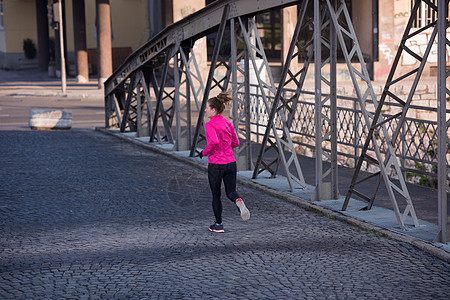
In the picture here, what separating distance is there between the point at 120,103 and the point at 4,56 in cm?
3118

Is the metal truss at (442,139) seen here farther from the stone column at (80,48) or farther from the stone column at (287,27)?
the stone column at (80,48)

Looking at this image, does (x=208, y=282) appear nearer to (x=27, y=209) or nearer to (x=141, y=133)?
(x=27, y=209)

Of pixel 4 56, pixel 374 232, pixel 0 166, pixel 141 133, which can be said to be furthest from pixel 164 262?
pixel 4 56

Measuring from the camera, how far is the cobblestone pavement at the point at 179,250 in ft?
19.2

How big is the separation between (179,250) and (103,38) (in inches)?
1120

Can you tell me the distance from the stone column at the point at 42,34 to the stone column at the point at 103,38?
34.9 feet

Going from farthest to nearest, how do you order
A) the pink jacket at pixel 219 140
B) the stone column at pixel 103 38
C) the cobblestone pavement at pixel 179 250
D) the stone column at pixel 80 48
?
the stone column at pixel 80 48, the stone column at pixel 103 38, the pink jacket at pixel 219 140, the cobblestone pavement at pixel 179 250

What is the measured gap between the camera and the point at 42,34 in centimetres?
4434

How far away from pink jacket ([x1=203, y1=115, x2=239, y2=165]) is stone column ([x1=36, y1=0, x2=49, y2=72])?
38.3 meters

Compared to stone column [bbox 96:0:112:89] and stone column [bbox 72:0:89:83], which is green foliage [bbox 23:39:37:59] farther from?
stone column [bbox 96:0:112:89]

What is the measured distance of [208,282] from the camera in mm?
5992

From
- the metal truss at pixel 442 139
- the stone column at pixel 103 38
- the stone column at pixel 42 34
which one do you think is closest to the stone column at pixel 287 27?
the stone column at pixel 103 38

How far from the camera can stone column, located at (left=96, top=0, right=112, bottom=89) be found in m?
34.3

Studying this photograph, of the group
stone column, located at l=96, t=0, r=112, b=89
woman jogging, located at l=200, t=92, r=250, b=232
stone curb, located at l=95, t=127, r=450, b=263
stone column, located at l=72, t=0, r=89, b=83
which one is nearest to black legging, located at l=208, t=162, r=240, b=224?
woman jogging, located at l=200, t=92, r=250, b=232
